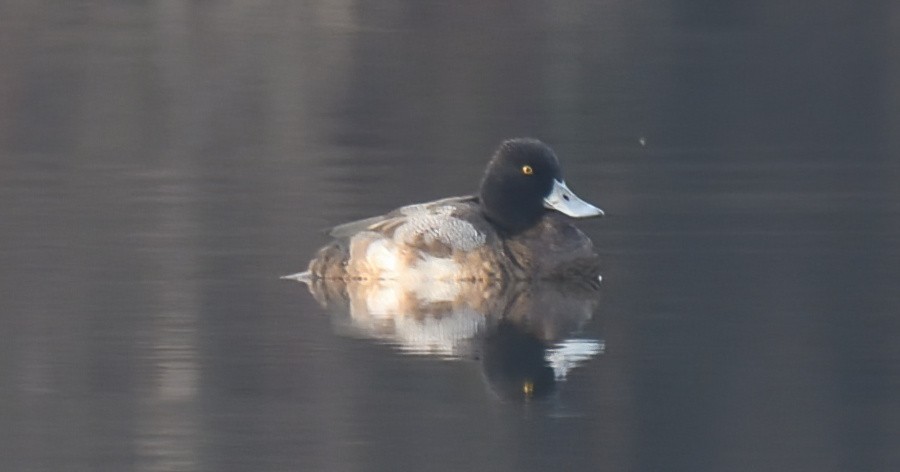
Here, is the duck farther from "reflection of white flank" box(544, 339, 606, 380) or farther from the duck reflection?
"reflection of white flank" box(544, 339, 606, 380)

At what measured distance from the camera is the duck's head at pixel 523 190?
10.4 meters

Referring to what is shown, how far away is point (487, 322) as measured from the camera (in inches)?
361

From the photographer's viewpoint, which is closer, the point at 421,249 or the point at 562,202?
the point at 421,249

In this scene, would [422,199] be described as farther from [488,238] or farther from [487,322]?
[487,322]

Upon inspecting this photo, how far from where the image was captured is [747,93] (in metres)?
19.2

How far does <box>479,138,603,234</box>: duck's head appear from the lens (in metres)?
10.4

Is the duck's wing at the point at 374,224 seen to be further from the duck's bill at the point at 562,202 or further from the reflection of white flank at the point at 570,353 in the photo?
the reflection of white flank at the point at 570,353

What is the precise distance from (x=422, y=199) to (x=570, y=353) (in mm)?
4603

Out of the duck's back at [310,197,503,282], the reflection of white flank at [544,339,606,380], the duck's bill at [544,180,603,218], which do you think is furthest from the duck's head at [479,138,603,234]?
the reflection of white flank at [544,339,606,380]

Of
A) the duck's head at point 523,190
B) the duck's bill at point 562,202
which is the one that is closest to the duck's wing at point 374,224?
the duck's head at point 523,190

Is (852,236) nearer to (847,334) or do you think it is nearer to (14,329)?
(847,334)

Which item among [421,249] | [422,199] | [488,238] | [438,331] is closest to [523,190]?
[488,238]

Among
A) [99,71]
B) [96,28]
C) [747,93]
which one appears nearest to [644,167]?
[747,93]

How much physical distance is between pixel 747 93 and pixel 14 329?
11.4m
